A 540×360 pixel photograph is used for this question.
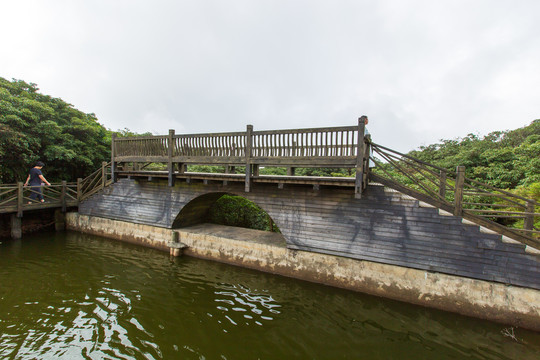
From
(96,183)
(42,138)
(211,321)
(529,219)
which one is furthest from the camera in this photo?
(42,138)

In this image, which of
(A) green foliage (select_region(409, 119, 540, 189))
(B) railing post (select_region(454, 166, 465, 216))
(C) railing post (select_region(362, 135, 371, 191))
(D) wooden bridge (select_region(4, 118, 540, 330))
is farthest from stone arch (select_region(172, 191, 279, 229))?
(A) green foliage (select_region(409, 119, 540, 189))

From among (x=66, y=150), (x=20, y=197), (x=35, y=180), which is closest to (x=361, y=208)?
(x=20, y=197)

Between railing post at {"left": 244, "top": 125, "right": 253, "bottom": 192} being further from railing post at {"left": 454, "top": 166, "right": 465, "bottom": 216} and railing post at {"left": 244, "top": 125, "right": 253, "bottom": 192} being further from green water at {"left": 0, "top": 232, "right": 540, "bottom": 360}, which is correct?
railing post at {"left": 454, "top": 166, "right": 465, "bottom": 216}

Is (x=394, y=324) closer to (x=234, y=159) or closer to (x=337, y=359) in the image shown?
(x=337, y=359)

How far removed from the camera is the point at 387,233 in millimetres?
7281

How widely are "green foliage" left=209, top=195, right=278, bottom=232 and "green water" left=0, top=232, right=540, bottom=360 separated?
13.6 ft

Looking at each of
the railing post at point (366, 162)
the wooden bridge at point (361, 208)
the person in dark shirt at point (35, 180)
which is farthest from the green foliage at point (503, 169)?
the person in dark shirt at point (35, 180)

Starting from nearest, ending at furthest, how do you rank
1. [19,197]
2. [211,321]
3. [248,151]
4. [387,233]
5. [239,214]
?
1. [211,321]
2. [387,233]
3. [248,151]
4. [19,197]
5. [239,214]

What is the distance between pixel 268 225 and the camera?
12.9m

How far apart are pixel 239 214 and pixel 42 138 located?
12.8m

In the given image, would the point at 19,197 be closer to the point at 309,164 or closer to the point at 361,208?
the point at 309,164

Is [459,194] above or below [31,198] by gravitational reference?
above

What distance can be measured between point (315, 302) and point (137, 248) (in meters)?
8.95

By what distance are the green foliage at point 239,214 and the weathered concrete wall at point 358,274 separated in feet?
4.33
